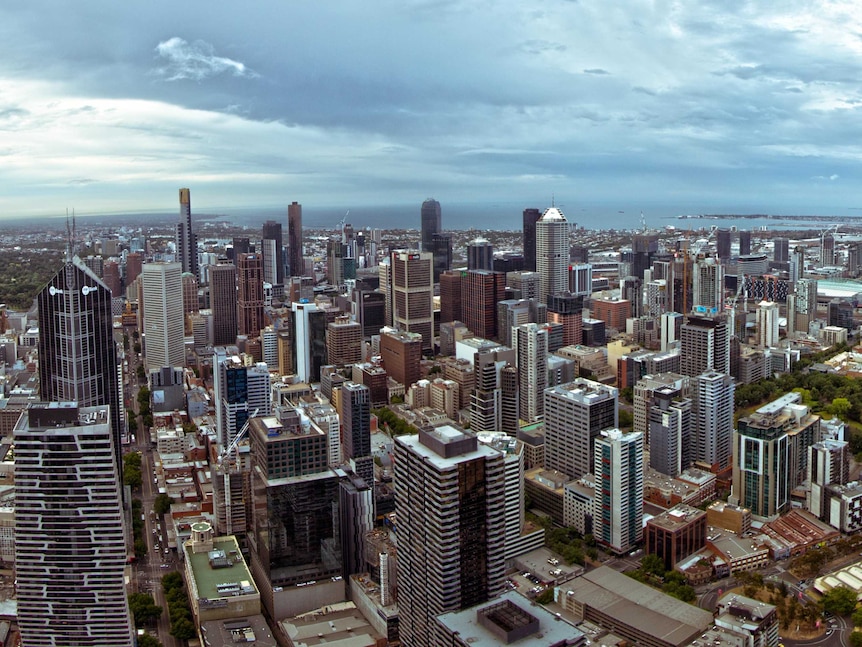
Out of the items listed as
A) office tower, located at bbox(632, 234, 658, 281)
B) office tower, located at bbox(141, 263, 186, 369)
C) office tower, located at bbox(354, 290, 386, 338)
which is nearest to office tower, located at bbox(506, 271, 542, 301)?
office tower, located at bbox(354, 290, 386, 338)

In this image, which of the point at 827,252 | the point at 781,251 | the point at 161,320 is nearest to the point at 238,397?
the point at 161,320

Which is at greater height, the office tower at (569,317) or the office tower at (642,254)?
the office tower at (642,254)

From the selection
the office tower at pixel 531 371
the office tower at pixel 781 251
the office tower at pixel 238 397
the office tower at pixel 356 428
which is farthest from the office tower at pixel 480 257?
the office tower at pixel 356 428

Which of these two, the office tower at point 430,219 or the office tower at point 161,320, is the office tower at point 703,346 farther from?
the office tower at point 430,219

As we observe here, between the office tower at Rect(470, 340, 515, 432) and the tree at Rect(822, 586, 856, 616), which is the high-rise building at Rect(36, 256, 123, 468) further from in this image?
the tree at Rect(822, 586, 856, 616)

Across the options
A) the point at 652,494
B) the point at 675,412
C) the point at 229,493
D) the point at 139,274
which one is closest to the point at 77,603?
the point at 229,493

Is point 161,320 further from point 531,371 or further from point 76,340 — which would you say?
point 531,371
